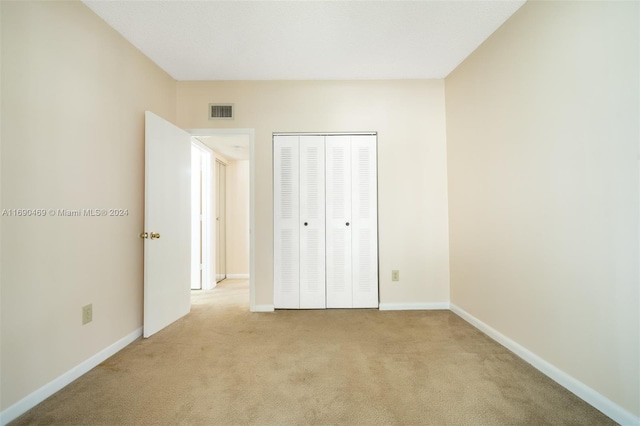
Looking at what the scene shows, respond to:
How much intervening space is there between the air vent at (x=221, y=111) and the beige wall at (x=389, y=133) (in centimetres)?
6

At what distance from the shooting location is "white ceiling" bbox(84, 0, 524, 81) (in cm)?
194

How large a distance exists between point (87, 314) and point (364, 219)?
249 centimetres

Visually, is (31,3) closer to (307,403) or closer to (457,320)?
(307,403)

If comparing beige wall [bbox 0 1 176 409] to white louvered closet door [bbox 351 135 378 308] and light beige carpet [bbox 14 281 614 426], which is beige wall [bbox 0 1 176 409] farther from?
white louvered closet door [bbox 351 135 378 308]

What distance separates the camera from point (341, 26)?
212cm

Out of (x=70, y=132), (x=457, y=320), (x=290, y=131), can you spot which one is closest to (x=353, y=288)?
(x=457, y=320)

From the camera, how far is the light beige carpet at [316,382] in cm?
139

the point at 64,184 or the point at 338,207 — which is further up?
the point at 64,184

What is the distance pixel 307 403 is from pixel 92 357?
1574mm

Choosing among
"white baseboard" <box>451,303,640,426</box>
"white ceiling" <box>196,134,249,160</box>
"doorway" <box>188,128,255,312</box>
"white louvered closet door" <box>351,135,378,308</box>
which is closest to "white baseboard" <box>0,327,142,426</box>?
"doorway" <box>188,128,255,312</box>

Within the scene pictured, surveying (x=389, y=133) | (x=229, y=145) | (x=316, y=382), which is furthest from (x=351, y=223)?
(x=229, y=145)

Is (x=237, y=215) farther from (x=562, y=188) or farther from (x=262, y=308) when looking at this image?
(x=562, y=188)

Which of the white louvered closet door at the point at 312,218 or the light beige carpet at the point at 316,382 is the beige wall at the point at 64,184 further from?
the white louvered closet door at the point at 312,218

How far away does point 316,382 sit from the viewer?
1.67 m
